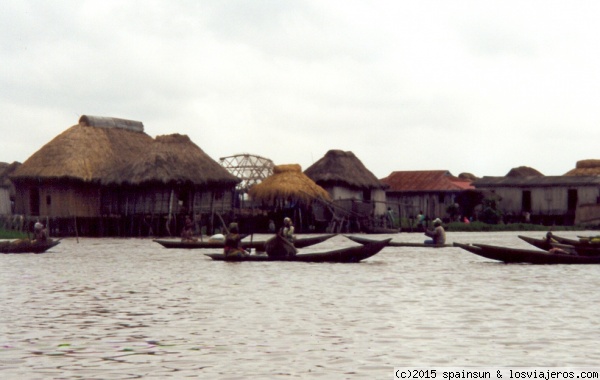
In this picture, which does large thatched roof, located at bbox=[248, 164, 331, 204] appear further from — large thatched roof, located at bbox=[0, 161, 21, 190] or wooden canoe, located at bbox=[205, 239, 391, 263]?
wooden canoe, located at bbox=[205, 239, 391, 263]

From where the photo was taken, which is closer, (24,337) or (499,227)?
(24,337)

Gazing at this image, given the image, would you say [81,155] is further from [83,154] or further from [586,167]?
[586,167]

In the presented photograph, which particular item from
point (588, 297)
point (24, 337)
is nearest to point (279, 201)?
point (588, 297)

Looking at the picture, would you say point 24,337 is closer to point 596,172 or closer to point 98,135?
point 98,135

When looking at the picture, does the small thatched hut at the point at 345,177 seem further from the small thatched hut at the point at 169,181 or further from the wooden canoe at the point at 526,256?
the wooden canoe at the point at 526,256

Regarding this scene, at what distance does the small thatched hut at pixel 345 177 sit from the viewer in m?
51.6

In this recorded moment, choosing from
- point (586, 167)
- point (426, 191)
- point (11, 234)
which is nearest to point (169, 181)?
point (11, 234)

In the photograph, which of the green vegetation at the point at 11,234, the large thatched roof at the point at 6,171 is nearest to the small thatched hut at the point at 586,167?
the large thatched roof at the point at 6,171

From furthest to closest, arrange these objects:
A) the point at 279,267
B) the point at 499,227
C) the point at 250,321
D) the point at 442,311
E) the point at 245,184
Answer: the point at 245,184
the point at 499,227
the point at 279,267
the point at 442,311
the point at 250,321

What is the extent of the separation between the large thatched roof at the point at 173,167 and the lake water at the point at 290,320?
20.0m

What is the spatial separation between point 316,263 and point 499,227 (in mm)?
29239

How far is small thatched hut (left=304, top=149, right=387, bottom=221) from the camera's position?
51.6 m

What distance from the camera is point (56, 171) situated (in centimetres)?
4250

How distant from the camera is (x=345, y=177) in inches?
2030
